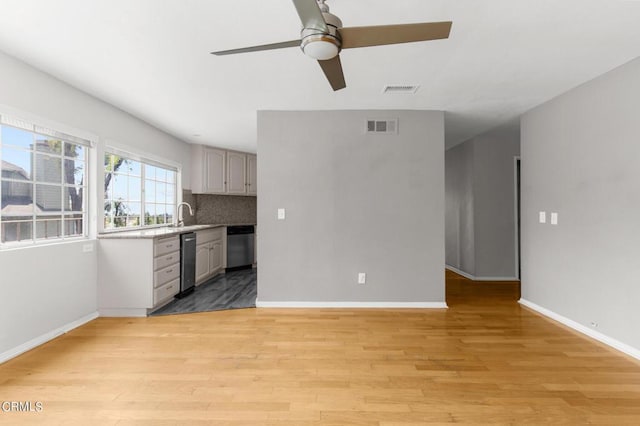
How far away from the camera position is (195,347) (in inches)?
110

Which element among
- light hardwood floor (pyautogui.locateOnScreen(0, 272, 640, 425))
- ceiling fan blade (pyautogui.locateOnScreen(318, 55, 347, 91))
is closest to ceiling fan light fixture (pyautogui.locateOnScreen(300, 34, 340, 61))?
ceiling fan blade (pyautogui.locateOnScreen(318, 55, 347, 91))

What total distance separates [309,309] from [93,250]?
98.8 inches

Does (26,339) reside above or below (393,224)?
below

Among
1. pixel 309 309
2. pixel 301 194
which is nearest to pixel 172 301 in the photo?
pixel 309 309

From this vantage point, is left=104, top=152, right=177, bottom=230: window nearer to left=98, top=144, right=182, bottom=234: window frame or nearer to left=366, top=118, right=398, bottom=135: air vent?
left=98, top=144, right=182, bottom=234: window frame

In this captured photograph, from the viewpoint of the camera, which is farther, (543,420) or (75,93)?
(75,93)

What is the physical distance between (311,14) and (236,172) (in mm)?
5252

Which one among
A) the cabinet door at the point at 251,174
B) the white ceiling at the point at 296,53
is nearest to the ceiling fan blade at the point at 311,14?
the white ceiling at the point at 296,53

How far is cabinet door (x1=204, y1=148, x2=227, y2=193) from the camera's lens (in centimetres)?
605

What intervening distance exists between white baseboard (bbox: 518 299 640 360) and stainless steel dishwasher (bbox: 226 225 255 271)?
4582 millimetres

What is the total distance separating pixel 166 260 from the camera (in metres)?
3.96

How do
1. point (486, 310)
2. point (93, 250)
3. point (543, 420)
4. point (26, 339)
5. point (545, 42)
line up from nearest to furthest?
point (543, 420), point (545, 42), point (26, 339), point (93, 250), point (486, 310)

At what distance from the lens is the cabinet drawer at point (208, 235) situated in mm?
4981

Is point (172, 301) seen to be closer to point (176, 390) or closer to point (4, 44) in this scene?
point (176, 390)
